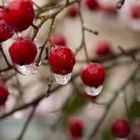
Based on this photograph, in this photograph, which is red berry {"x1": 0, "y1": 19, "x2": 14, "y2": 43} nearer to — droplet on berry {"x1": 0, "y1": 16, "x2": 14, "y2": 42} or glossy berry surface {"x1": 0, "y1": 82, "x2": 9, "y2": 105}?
droplet on berry {"x1": 0, "y1": 16, "x2": 14, "y2": 42}

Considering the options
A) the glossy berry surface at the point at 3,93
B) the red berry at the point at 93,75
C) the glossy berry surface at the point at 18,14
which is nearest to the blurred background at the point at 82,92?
the glossy berry surface at the point at 3,93

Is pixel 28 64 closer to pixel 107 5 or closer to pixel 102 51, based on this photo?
pixel 102 51

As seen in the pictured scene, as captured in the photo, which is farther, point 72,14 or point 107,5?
point 107,5

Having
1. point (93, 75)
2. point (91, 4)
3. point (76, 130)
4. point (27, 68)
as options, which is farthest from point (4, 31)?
point (76, 130)

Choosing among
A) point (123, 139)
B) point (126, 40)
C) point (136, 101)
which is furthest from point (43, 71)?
point (126, 40)

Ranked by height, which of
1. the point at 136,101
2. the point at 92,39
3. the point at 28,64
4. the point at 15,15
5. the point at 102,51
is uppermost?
the point at 15,15

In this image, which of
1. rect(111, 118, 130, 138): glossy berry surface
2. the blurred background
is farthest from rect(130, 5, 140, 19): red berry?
rect(111, 118, 130, 138): glossy berry surface
